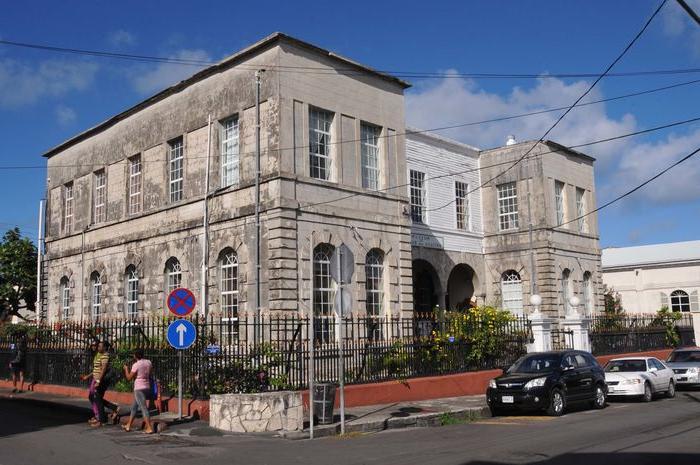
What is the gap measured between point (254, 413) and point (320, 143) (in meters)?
11.5

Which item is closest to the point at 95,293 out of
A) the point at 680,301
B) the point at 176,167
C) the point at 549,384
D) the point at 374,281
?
the point at 176,167

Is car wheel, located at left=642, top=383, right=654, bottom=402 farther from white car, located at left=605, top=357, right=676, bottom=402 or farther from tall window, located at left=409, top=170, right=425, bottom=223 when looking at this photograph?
tall window, located at left=409, top=170, right=425, bottom=223

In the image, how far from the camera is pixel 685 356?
23016mm

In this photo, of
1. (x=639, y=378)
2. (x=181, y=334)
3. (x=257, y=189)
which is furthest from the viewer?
(x=257, y=189)

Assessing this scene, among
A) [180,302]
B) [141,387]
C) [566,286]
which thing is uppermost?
[566,286]

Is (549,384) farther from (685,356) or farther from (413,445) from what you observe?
(685,356)

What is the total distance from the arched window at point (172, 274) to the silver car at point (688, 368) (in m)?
16.6

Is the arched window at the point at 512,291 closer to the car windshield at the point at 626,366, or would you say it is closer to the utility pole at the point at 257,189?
the car windshield at the point at 626,366

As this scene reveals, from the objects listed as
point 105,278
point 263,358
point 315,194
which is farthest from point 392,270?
point 105,278

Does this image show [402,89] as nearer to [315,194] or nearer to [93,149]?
[315,194]

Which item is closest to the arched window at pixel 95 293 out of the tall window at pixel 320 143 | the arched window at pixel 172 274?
the arched window at pixel 172 274

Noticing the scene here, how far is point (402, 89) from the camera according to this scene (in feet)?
85.5

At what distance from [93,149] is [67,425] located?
18.8 m

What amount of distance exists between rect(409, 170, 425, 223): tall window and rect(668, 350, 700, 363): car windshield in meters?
11.3
